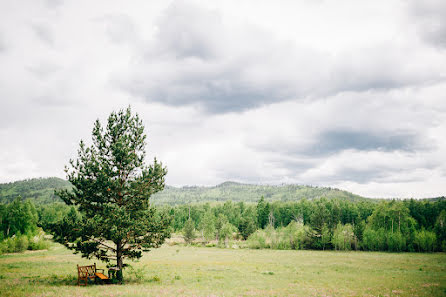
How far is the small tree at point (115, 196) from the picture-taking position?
24.0 m

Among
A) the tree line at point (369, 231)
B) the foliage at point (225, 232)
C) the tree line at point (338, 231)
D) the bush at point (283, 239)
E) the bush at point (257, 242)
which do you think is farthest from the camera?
the foliage at point (225, 232)

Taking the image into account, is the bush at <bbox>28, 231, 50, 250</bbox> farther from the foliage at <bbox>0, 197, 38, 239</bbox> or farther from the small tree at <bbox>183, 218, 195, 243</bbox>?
the small tree at <bbox>183, 218, 195, 243</bbox>

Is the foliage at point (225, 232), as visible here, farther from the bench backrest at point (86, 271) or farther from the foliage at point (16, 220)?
the bench backrest at point (86, 271)

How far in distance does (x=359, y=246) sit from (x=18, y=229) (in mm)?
113438

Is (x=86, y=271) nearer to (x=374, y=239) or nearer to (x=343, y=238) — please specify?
(x=343, y=238)

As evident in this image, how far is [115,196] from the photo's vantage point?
2614cm

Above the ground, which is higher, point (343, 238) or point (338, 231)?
point (338, 231)

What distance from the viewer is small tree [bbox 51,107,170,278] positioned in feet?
78.8

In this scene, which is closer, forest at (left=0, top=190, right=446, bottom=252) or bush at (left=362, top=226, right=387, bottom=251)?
forest at (left=0, top=190, right=446, bottom=252)

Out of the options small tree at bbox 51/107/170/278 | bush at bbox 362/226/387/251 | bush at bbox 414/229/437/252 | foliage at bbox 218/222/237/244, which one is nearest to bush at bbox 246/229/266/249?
foliage at bbox 218/222/237/244

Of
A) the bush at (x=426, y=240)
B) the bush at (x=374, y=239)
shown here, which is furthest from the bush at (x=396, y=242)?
the bush at (x=426, y=240)

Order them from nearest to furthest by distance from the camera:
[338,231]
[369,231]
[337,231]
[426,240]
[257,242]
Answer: [426,240] < [369,231] < [337,231] < [338,231] < [257,242]

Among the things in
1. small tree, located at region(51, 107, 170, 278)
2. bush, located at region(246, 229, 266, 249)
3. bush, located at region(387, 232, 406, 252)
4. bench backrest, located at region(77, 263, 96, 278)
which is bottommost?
bush, located at region(246, 229, 266, 249)

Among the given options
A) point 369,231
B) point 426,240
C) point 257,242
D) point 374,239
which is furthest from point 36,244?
point 426,240
